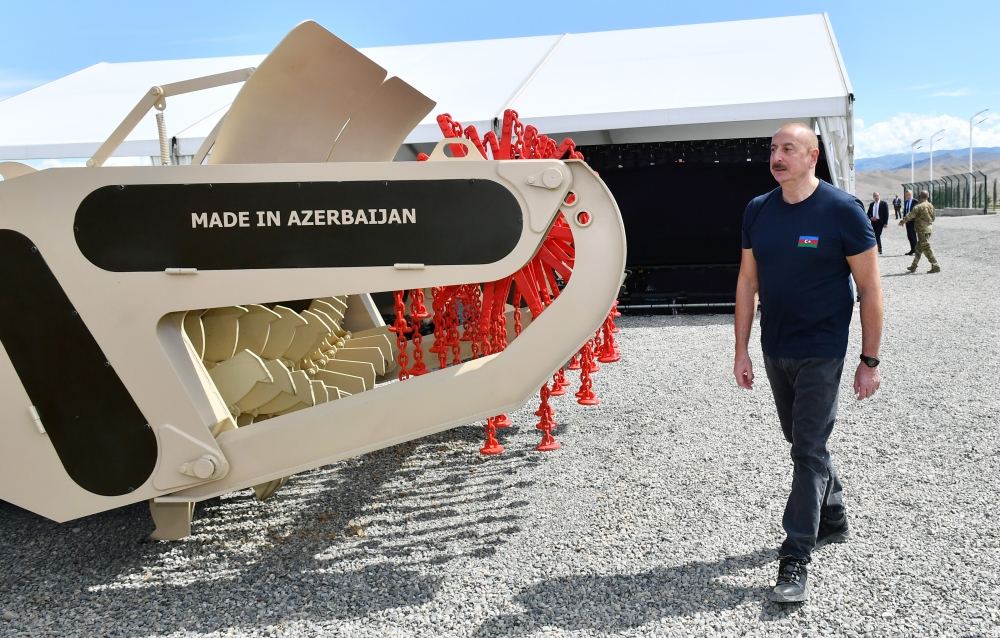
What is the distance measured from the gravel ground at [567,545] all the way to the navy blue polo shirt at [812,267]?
2.95 feet

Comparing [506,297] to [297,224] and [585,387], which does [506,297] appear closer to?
[585,387]

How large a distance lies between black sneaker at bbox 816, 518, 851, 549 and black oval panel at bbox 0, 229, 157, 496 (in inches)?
102

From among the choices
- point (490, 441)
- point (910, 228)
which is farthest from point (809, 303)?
point (910, 228)

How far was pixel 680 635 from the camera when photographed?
2.71 meters

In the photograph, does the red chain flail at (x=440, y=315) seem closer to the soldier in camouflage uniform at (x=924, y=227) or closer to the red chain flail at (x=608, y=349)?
the red chain flail at (x=608, y=349)

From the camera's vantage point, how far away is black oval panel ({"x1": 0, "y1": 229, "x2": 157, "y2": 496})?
2.88 meters

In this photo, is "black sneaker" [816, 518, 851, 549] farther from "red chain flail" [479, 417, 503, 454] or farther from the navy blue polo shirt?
"red chain flail" [479, 417, 503, 454]

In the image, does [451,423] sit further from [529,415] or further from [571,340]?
[529,415]

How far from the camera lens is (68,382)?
2.96 meters

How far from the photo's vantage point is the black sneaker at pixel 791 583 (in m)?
2.83

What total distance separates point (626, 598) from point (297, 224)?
1775 millimetres

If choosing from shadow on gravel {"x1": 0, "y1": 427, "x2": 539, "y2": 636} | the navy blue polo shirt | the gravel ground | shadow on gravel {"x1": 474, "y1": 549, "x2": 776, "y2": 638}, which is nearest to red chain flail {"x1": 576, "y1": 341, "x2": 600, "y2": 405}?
the gravel ground

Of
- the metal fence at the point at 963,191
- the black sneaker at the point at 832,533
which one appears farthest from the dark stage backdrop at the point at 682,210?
the metal fence at the point at 963,191

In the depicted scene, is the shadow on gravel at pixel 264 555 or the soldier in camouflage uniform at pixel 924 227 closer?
the shadow on gravel at pixel 264 555
